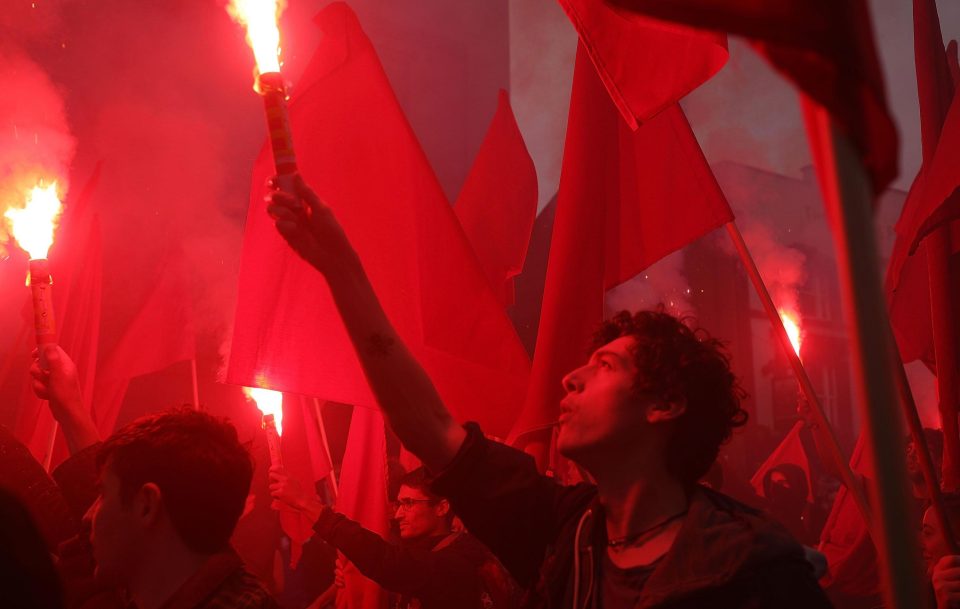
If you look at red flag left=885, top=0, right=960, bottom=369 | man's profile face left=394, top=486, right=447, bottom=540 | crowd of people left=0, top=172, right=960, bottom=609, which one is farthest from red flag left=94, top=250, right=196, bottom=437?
red flag left=885, top=0, right=960, bottom=369

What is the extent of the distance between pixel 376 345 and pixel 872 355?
4.19 ft

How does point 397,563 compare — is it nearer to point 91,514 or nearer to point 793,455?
point 91,514

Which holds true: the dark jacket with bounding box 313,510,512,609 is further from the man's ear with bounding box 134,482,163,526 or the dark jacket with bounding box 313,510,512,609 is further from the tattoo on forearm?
the tattoo on forearm

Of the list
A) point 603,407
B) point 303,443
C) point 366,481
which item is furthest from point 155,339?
point 603,407

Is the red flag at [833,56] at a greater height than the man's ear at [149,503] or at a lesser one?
greater

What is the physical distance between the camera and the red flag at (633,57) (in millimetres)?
3125

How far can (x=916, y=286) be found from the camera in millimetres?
4555

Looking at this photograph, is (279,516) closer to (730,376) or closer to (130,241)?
(730,376)

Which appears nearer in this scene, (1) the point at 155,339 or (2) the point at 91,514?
(2) the point at 91,514

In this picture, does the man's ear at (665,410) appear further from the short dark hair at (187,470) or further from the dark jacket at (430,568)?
the dark jacket at (430,568)

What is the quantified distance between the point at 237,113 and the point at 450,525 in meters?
7.38

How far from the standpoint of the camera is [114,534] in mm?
2129

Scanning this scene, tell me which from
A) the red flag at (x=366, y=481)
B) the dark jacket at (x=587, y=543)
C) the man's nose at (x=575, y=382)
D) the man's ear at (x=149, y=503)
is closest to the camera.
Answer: the dark jacket at (x=587, y=543)

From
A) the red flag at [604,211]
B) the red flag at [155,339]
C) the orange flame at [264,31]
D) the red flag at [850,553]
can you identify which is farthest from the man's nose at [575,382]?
the red flag at [155,339]
